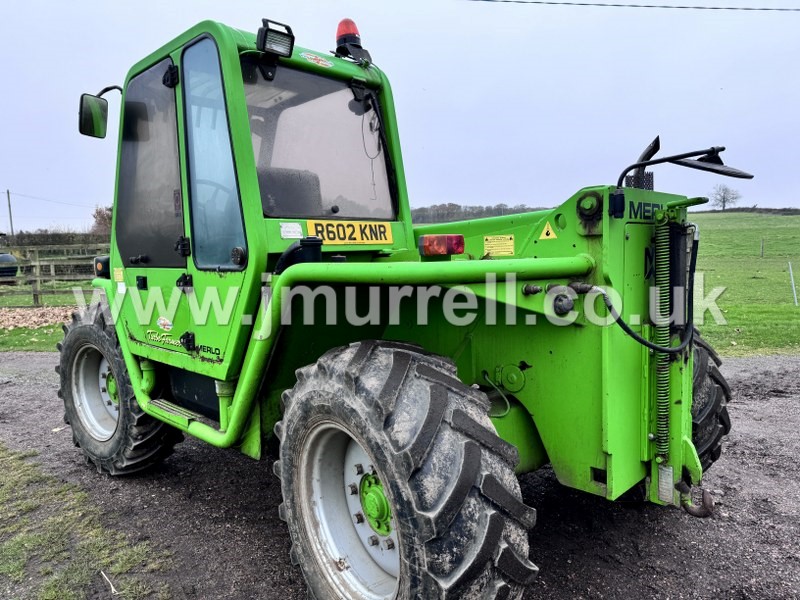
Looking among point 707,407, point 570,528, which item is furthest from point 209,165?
point 707,407

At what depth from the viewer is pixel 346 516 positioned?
2.69 m

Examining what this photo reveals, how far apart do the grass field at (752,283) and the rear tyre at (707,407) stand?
1.34ft

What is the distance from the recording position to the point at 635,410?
2.53m

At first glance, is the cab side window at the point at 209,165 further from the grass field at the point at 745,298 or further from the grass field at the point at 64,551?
the grass field at the point at 745,298

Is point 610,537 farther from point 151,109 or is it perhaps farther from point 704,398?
point 151,109

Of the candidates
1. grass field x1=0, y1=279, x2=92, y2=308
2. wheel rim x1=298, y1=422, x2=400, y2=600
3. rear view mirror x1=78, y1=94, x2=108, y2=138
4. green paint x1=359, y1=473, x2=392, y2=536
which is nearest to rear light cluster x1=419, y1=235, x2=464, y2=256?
wheel rim x1=298, y1=422, x2=400, y2=600

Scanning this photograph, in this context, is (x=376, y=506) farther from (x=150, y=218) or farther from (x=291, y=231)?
(x=150, y=218)

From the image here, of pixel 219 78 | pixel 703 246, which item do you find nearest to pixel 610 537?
pixel 219 78

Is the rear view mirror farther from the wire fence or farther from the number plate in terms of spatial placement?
the wire fence

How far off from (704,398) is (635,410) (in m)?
0.98

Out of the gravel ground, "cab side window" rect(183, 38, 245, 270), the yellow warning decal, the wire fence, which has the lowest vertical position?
the gravel ground

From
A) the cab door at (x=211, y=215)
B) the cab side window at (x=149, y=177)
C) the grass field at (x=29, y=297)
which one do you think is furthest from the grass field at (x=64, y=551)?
the grass field at (x=29, y=297)

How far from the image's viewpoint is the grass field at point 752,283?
9266mm

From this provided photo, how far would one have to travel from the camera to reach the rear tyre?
3211 millimetres
